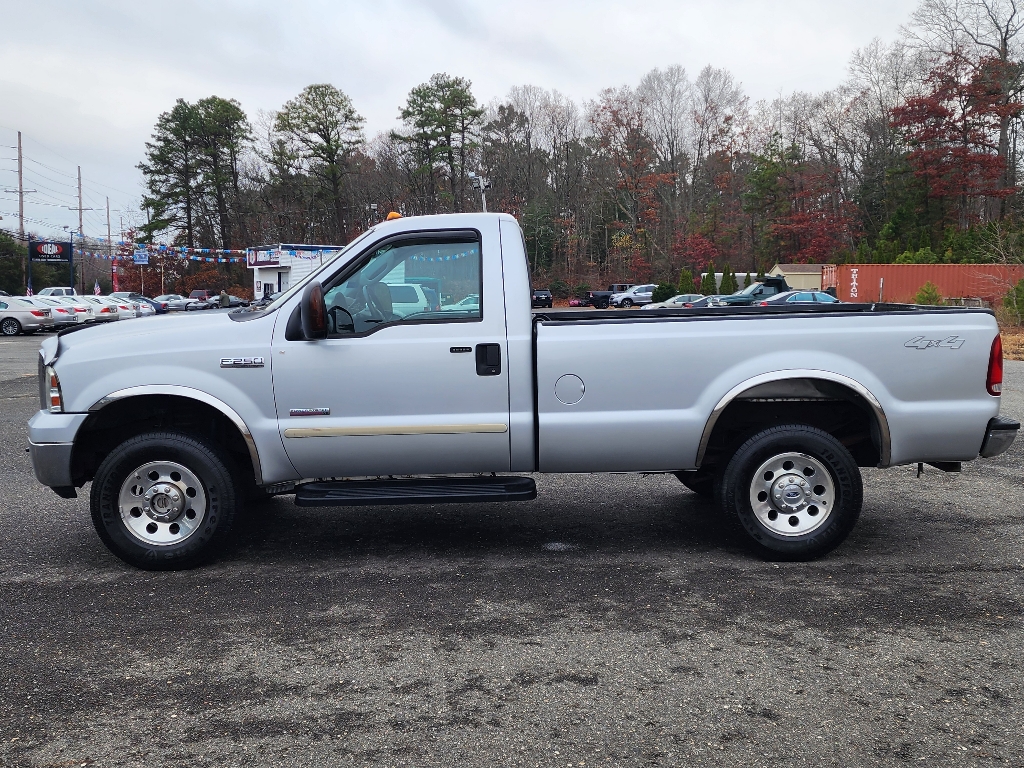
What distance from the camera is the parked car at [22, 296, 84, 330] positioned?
33.5 metres

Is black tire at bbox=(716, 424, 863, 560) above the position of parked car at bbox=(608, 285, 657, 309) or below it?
below

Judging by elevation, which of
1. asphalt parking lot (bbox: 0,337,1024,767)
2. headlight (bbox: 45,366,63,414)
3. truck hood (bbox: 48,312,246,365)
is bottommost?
asphalt parking lot (bbox: 0,337,1024,767)

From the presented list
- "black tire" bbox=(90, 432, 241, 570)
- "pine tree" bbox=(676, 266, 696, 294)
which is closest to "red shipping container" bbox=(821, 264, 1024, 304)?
"pine tree" bbox=(676, 266, 696, 294)

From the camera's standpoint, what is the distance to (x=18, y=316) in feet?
107

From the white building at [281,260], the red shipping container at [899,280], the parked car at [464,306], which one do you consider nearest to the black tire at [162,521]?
the parked car at [464,306]

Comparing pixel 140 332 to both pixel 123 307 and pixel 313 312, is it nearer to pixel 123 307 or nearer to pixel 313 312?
pixel 313 312

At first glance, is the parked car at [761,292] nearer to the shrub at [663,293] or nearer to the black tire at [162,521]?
the shrub at [663,293]

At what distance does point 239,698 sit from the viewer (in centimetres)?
359

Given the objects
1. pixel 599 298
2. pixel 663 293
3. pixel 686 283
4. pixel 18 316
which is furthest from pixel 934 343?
pixel 686 283

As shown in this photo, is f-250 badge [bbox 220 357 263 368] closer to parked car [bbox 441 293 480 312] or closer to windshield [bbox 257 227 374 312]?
windshield [bbox 257 227 374 312]

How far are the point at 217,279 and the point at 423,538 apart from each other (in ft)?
245

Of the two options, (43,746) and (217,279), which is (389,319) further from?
(217,279)

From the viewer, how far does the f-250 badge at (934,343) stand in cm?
518

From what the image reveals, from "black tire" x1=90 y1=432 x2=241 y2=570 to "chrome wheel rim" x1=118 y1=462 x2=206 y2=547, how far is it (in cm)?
1
